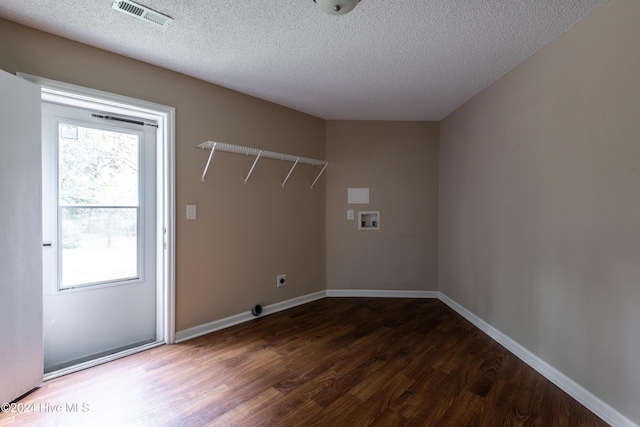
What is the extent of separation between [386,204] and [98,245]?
3000mm

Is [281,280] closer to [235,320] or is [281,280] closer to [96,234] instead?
[235,320]

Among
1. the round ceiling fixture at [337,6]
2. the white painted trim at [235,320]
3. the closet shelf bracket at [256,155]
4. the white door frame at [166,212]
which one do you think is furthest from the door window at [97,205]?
the round ceiling fixture at [337,6]

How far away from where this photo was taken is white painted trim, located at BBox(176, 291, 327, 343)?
2.43 metres

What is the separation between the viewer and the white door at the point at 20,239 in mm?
1570

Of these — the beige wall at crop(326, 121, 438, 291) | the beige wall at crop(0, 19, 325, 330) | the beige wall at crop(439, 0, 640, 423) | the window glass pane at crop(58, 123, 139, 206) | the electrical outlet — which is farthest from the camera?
the beige wall at crop(326, 121, 438, 291)

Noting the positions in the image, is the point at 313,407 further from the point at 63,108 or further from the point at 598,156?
the point at 63,108

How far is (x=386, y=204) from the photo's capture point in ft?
11.8

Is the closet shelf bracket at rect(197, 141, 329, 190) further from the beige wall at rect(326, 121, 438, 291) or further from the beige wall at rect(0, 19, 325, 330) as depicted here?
the beige wall at rect(326, 121, 438, 291)

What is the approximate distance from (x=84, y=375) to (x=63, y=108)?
1908 mm

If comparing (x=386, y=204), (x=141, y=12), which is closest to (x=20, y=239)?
(x=141, y=12)

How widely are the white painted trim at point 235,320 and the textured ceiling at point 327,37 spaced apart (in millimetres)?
2237

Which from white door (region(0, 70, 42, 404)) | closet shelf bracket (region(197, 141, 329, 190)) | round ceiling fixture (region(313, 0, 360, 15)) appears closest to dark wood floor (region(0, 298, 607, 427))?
white door (region(0, 70, 42, 404))

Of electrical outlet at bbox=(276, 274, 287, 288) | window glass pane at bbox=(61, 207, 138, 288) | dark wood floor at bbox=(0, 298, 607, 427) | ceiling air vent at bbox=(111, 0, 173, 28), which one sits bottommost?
dark wood floor at bbox=(0, 298, 607, 427)

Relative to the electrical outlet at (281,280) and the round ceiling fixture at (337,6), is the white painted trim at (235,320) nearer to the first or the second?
the electrical outlet at (281,280)
